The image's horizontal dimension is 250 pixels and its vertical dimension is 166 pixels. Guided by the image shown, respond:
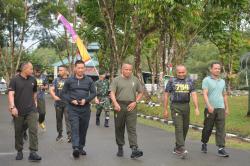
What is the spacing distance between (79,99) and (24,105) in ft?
3.37

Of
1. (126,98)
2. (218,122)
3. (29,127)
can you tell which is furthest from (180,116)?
(29,127)

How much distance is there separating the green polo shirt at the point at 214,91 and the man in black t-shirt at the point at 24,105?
3241 millimetres

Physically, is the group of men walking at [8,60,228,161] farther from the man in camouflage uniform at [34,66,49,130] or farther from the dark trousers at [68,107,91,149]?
the man in camouflage uniform at [34,66,49,130]

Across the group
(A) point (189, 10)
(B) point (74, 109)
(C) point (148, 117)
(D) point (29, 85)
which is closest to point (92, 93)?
(B) point (74, 109)

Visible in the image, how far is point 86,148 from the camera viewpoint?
10906 millimetres

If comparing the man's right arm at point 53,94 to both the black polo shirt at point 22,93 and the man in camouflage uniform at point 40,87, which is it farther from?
the black polo shirt at point 22,93

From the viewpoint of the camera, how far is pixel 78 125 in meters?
9.64

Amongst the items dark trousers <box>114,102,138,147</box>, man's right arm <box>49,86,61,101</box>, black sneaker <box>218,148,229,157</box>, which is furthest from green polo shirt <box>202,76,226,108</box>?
man's right arm <box>49,86,61,101</box>

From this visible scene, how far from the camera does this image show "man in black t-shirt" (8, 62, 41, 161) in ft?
30.3

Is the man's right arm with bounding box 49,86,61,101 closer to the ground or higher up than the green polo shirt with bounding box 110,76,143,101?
closer to the ground

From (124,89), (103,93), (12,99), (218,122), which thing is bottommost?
(218,122)

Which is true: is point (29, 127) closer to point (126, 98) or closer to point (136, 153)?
point (126, 98)

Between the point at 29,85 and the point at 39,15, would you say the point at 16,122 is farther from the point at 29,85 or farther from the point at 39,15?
the point at 39,15

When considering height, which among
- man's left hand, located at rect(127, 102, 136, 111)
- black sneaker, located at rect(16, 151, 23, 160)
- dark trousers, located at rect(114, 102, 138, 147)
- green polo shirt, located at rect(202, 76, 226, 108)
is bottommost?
black sneaker, located at rect(16, 151, 23, 160)
